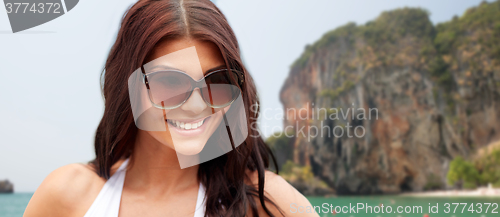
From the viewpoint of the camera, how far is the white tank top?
1.02 meters

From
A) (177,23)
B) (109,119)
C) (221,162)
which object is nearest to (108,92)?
(109,119)

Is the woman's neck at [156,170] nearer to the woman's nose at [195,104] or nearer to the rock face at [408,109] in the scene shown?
the woman's nose at [195,104]

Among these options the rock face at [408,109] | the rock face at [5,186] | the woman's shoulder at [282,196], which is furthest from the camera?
the rock face at [408,109]

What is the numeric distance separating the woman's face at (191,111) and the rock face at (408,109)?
19.7 metres

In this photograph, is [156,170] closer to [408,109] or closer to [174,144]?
[174,144]

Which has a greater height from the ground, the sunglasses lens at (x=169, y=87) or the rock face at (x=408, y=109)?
the sunglasses lens at (x=169, y=87)

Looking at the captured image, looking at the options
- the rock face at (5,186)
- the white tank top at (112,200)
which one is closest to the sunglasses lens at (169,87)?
the white tank top at (112,200)

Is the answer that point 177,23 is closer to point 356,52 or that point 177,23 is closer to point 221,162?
point 221,162

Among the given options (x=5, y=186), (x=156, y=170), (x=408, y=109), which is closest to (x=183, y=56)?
(x=156, y=170)

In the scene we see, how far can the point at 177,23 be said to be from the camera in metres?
0.90

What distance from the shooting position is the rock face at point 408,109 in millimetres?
20844

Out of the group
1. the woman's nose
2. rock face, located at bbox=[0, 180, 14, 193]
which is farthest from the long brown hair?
rock face, located at bbox=[0, 180, 14, 193]

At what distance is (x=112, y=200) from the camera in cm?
106

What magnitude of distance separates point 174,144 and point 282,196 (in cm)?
38
